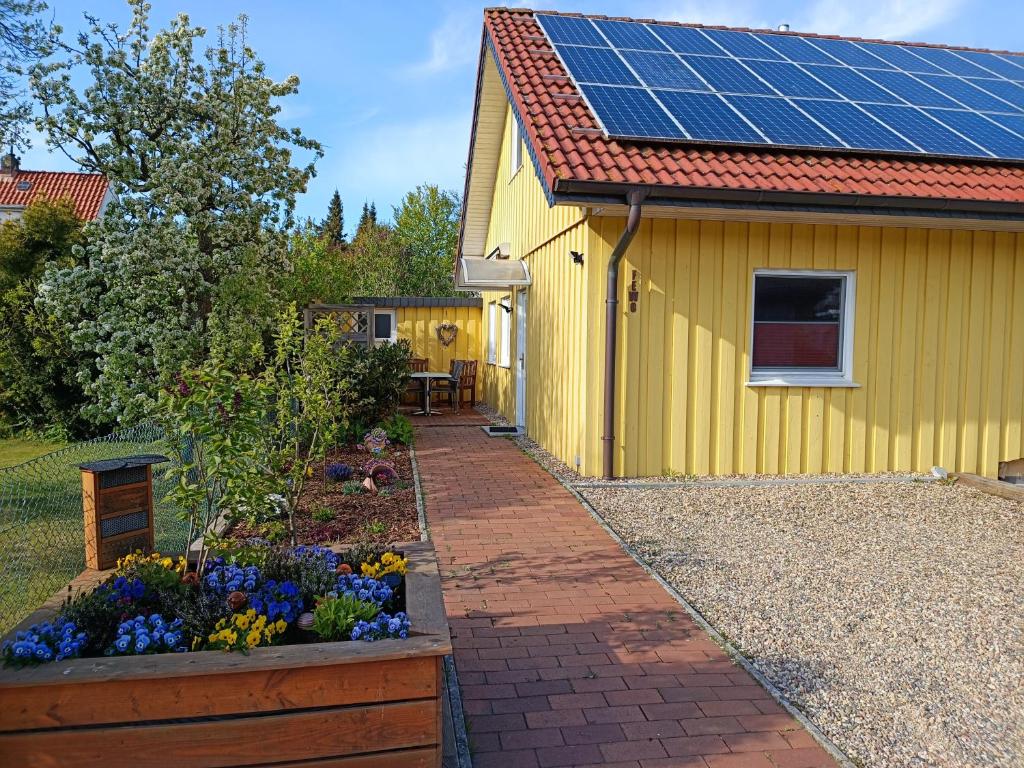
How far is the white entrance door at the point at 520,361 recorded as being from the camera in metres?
12.4

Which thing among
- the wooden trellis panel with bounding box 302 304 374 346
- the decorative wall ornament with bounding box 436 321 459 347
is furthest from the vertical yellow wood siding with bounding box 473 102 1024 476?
the decorative wall ornament with bounding box 436 321 459 347

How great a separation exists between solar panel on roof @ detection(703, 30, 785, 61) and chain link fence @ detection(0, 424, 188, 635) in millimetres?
9251

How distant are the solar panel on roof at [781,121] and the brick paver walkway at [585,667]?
4916 millimetres

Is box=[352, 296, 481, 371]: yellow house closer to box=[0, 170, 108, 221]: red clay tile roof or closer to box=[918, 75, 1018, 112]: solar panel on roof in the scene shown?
box=[918, 75, 1018, 112]: solar panel on roof

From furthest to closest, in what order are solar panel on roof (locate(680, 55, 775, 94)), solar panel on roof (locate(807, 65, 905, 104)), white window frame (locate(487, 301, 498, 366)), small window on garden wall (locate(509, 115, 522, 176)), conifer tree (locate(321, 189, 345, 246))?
conifer tree (locate(321, 189, 345, 246)) → white window frame (locate(487, 301, 498, 366)) → small window on garden wall (locate(509, 115, 522, 176)) → solar panel on roof (locate(807, 65, 905, 104)) → solar panel on roof (locate(680, 55, 775, 94))

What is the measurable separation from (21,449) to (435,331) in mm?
9248

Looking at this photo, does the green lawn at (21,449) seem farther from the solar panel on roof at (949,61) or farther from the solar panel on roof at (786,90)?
the solar panel on roof at (949,61)

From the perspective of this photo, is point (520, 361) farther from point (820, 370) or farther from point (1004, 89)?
point (1004, 89)

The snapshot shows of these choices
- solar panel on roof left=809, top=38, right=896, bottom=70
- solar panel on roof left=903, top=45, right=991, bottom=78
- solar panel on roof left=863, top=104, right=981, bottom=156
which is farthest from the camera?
solar panel on roof left=903, top=45, right=991, bottom=78

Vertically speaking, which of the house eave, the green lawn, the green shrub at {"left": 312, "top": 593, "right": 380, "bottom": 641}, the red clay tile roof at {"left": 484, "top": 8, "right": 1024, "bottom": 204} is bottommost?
the green lawn

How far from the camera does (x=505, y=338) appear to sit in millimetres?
14438

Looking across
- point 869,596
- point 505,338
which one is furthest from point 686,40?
point 869,596

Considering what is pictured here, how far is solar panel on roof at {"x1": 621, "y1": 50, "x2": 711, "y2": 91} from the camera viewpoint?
31.0 ft

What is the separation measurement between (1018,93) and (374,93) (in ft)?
32.5
